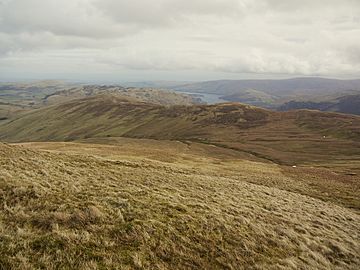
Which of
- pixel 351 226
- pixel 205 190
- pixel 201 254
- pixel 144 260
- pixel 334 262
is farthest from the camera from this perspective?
pixel 205 190

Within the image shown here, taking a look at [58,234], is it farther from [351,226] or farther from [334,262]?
[351,226]

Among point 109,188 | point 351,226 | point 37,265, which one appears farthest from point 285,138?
point 37,265

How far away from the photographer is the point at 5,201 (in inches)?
662

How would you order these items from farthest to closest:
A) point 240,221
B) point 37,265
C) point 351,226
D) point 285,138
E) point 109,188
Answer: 1. point 285,138
2. point 351,226
3. point 109,188
4. point 240,221
5. point 37,265

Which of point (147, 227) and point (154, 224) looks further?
point (154, 224)

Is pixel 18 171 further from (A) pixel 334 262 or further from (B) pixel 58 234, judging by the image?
(A) pixel 334 262

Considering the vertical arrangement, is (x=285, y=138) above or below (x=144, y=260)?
below

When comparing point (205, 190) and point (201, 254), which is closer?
point (201, 254)

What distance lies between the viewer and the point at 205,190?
96.5 feet

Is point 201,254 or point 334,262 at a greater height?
point 201,254

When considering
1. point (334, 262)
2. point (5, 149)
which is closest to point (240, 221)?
point (334, 262)

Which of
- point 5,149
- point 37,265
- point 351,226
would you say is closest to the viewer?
point 37,265

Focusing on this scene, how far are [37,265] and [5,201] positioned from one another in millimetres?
6553

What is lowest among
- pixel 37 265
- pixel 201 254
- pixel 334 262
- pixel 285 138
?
pixel 285 138
